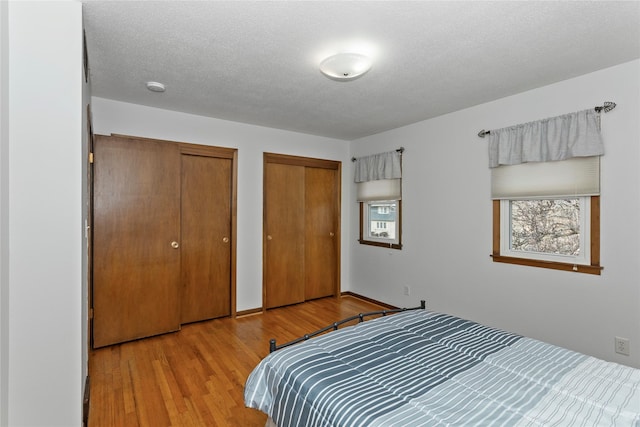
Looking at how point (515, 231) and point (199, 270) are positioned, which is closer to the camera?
point (515, 231)

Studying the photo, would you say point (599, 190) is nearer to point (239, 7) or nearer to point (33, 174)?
point (239, 7)

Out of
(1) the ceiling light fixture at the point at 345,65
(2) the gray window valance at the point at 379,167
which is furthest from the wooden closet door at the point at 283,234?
(1) the ceiling light fixture at the point at 345,65

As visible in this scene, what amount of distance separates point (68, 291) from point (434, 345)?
6.50 feet

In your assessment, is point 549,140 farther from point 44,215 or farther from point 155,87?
point 44,215

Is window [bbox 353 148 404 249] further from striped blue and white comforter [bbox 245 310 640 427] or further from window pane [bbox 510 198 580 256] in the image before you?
striped blue and white comforter [bbox 245 310 640 427]

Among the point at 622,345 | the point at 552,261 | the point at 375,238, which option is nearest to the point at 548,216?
the point at 552,261

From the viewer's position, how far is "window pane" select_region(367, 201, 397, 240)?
4.32 metres

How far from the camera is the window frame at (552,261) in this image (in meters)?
2.44

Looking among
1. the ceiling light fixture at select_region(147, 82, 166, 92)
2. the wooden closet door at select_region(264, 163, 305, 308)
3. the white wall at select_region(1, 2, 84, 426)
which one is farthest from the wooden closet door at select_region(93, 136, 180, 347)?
the white wall at select_region(1, 2, 84, 426)

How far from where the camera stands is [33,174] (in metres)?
1.53

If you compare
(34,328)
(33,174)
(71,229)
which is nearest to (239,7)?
(33,174)

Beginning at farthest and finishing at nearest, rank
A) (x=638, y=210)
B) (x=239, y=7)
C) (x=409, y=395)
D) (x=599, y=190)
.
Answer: (x=599, y=190) → (x=638, y=210) → (x=239, y=7) → (x=409, y=395)

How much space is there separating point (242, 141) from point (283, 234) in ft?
4.43

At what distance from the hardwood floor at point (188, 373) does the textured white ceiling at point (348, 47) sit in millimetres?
2406
